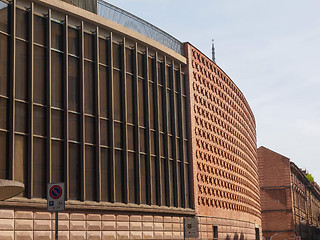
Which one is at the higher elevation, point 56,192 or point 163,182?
point 163,182

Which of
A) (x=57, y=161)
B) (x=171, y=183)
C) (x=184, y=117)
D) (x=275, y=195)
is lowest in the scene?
(x=171, y=183)

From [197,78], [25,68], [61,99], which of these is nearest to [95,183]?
[61,99]

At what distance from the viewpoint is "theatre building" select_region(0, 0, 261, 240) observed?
3192 centimetres

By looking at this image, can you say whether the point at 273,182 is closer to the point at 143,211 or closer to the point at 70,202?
the point at 143,211

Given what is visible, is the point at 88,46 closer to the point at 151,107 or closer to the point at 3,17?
the point at 3,17

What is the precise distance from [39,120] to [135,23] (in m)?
13.2

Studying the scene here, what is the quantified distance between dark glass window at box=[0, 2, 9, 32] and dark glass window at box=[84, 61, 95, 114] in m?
6.58

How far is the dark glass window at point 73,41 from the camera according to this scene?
3622cm

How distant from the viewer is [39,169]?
32562mm

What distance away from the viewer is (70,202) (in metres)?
33.9

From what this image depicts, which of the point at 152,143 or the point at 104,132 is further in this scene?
the point at 152,143

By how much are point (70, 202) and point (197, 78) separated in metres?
22.0

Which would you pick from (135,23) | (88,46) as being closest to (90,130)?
(88,46)

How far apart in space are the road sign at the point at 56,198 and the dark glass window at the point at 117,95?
2224cm
